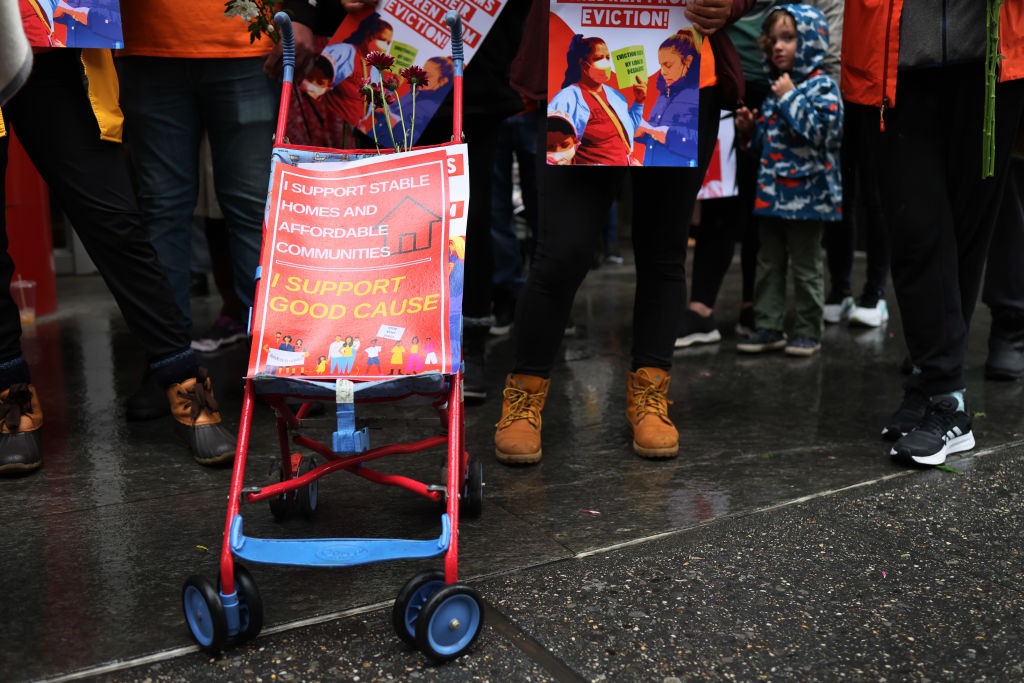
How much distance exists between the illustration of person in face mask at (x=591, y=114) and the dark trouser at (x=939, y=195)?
2.84ft

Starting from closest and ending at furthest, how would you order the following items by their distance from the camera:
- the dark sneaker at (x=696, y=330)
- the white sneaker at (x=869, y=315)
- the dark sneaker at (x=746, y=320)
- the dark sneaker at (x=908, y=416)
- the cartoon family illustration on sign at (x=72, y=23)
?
the cartoon family illustration on sign at (x=72, y=23) < the dark sneaker at (x=908, y=416) < the dark sneaker at (x=696, y=330) < the dark sneaker at (x=746, y=320) < the white sneaker at (x=869, y=315)

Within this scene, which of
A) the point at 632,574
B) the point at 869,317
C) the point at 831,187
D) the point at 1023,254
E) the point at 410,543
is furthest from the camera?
the point at 869,317

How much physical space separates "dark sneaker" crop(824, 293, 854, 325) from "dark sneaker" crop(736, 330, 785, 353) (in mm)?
769

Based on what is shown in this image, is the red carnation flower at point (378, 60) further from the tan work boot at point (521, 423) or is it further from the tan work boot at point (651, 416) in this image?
the tan work boot at point (651, 416)

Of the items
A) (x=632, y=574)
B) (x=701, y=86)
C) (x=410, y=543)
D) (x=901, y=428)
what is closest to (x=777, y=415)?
(x=901, y=428)

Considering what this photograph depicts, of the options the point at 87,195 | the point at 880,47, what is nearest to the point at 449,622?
the point at 87,195

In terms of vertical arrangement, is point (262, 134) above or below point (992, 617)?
above

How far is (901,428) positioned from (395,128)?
1970 mm

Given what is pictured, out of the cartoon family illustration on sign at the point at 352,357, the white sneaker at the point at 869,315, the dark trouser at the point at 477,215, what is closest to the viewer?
the cartoon family illustration on sign at the point at 352,357

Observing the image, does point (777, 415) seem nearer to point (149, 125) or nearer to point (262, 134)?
point (262, 134)

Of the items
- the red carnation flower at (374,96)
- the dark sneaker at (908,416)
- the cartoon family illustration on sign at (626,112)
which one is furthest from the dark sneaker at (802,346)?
the red carnation flower at (374,96)

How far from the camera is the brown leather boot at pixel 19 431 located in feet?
9.62

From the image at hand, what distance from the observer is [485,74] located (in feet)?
11.4

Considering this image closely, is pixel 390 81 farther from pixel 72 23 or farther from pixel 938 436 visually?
pixel 938 436
